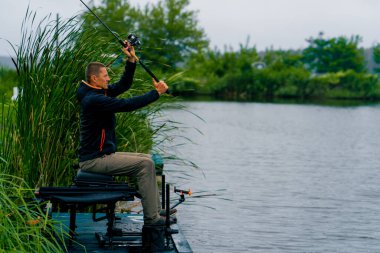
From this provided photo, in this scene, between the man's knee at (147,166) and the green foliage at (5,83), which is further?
the green foliage at (5,83)

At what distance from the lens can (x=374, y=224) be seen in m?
12.2

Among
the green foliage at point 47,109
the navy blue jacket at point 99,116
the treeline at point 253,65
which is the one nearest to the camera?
the navy blue jacket at point 99,116

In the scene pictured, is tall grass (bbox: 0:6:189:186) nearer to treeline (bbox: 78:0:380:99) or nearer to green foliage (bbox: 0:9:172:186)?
green foliage (bbox: 0:9:172:186)

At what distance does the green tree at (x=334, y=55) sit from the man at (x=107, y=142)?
282 feet

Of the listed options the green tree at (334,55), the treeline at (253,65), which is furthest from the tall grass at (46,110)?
the green tree at (334,55)

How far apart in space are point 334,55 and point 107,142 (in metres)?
90.2

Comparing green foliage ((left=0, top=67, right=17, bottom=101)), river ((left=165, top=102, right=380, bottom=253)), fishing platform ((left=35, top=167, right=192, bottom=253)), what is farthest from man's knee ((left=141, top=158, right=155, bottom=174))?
river ((left=165, top=102, right=380, bottom=253))

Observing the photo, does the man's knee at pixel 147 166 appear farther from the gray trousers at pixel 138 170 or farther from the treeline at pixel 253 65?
the treeline at pixel 253 65

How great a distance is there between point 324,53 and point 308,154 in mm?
74595

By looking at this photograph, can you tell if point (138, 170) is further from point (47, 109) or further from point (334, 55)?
point (334, 55)

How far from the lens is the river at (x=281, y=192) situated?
1092 cm

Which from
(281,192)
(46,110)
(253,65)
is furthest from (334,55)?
(46,110)

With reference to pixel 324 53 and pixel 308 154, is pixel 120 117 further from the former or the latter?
pixel 324 53

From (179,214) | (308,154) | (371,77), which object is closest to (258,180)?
(179,214)
